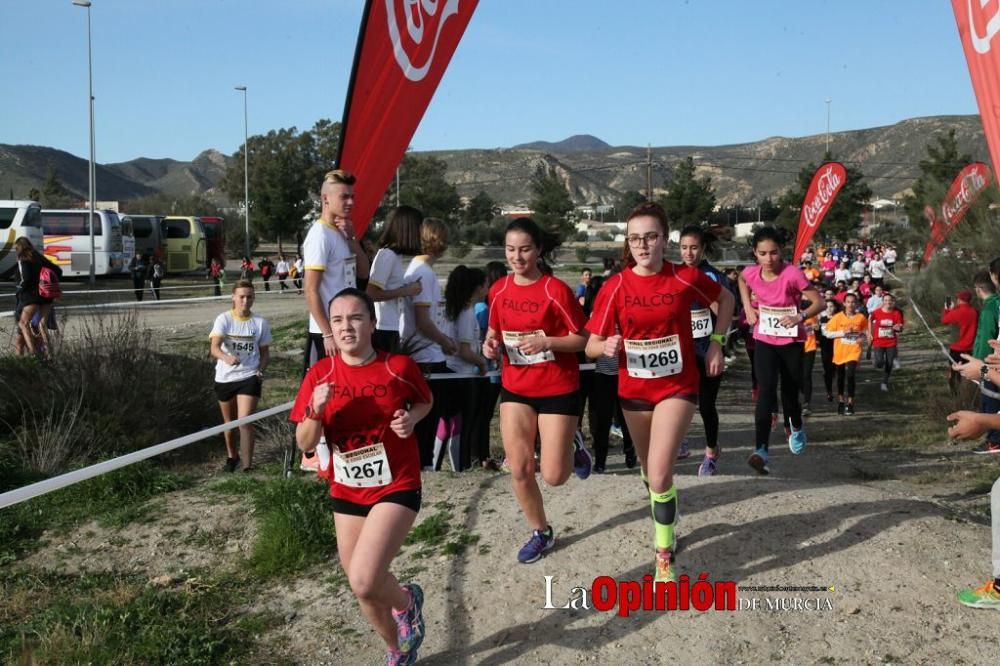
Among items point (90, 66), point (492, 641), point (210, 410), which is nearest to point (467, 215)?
point (90, 66)

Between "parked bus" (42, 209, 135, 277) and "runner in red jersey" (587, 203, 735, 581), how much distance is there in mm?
34984

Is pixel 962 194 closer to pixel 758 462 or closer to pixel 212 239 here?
pixel 758 462

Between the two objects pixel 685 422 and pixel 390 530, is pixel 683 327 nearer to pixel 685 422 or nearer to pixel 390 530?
pixel 685 422

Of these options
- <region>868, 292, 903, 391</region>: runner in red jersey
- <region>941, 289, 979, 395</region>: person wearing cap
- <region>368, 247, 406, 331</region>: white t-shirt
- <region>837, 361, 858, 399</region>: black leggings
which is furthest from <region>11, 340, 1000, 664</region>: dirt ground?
<region>868, 292, 903, 391</region>: runner in red jersey

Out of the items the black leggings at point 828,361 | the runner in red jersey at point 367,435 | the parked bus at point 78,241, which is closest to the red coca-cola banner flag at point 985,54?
the runner in red jersey at point 367,435

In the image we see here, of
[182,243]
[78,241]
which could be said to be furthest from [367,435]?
[182,243]

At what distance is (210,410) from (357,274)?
496cm

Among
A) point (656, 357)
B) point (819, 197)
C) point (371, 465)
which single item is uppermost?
point (819, 197)

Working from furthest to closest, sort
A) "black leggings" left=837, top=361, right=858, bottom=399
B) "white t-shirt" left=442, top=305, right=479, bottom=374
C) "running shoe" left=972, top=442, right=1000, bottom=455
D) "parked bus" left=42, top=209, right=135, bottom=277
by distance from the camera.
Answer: "parked bus" left=42, top=209, right=135, bottom=277 → "black leggings" left=837, top=361, right=858, bottom=399 → "running shoe" left=972, top=442, right=1000, bottom=455 → "white t-shirt" left=442, top=305, right=479, bottom=374

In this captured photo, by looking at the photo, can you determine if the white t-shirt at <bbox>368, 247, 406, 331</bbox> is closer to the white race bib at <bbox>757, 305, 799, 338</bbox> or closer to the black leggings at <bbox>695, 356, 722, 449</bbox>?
the black leggings at <bbox>695, 356, 722, 449</bbox>

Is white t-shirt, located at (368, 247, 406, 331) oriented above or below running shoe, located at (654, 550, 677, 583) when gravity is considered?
above

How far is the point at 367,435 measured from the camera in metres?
4.10

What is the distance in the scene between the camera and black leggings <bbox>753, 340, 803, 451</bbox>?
7.25 meters

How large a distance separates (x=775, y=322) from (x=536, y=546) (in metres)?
3.30
